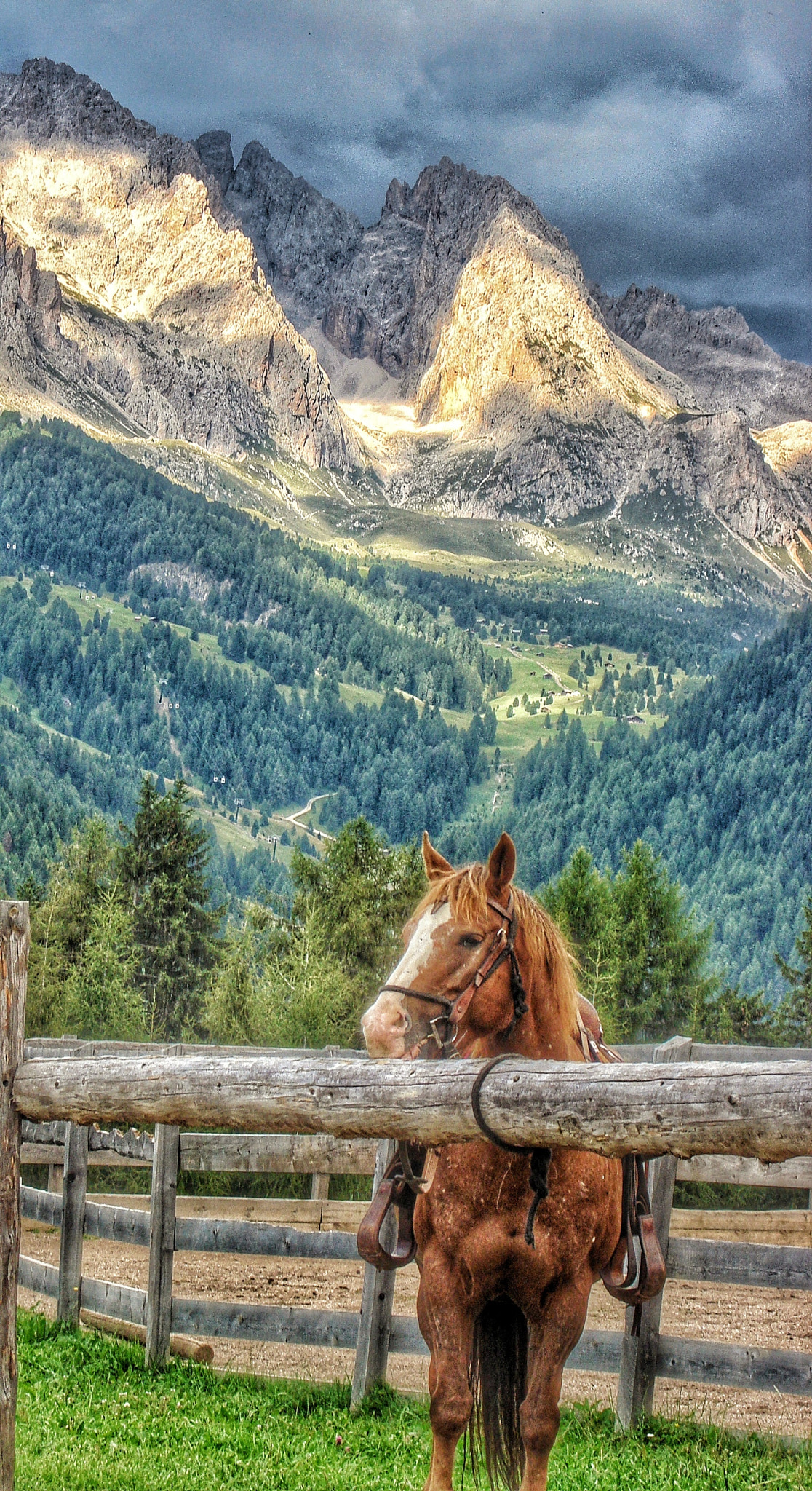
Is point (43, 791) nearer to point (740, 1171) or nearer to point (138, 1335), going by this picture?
point (138, 1335)

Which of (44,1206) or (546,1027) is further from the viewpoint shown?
(44,1206)

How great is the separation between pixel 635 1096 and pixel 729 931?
98.4 metres

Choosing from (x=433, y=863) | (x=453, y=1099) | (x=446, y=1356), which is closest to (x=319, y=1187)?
(x=446, y=1356)

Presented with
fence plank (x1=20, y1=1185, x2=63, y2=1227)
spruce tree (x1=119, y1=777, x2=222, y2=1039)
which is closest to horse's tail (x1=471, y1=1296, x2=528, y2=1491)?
fence plank (x1=20, y1=1185, x2=63, y2=1227)

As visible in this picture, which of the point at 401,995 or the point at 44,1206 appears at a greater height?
the point at 401,995

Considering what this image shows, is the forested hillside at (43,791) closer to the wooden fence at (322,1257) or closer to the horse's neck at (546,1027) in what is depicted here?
the wooden fence at (322,1257)

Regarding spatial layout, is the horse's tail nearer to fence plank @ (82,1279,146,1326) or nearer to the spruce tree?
fence plank @ (82,1279,146,1326)

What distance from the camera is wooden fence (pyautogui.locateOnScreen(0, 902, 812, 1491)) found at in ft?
10.6

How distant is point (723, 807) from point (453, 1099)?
384 feet

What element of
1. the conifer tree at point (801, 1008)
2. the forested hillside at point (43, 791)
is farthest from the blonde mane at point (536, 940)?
the forested hillside at point (43, 791)

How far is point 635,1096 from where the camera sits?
329cm

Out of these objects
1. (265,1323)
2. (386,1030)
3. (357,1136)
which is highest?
(386,1030)

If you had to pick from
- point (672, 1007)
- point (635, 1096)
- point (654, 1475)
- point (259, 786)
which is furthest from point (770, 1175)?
point (259, 786)

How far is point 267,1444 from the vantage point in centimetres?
578
